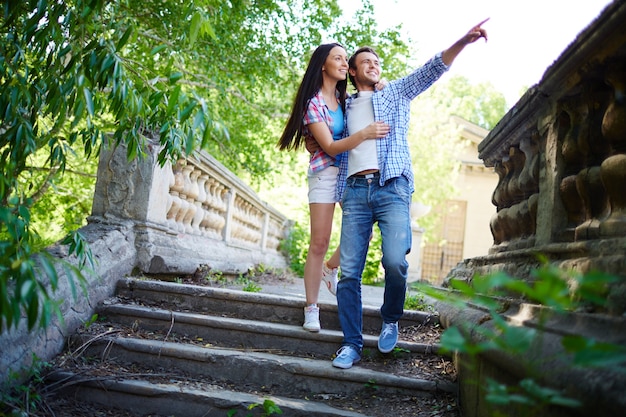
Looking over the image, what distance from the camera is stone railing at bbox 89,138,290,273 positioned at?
4496mm

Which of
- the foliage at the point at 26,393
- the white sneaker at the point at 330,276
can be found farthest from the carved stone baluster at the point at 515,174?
the foliage at the point at 26,393

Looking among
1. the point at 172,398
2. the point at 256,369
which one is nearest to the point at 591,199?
the point at 256,369

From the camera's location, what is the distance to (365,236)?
131 inches

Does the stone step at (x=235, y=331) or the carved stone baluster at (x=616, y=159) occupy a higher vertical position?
the carved stone baluster at (x=616, y=159)

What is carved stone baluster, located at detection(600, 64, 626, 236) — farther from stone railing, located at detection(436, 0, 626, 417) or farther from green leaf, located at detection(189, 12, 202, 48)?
green leaf, located at detection(189, 12, 202, 48)

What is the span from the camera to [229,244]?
6965mm

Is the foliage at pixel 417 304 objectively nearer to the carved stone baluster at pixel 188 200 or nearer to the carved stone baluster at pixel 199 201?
the carved stone baluster at pixel 188 200

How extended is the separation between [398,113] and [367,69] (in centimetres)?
39

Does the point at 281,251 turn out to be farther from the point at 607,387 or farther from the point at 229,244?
the point at 607,387

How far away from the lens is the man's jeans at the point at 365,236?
10.4 feet

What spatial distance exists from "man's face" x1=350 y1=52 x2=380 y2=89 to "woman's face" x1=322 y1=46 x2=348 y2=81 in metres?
0.09

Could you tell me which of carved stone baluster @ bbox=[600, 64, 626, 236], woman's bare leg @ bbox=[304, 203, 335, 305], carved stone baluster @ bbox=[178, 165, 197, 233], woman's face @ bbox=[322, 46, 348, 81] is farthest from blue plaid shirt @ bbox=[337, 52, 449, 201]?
carved stone baluster @ bbox=[178, 165, 197, 233]

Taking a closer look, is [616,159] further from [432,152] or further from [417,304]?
[432,152]

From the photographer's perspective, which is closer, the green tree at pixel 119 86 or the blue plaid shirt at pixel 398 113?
the green tree at pixel 119 86
